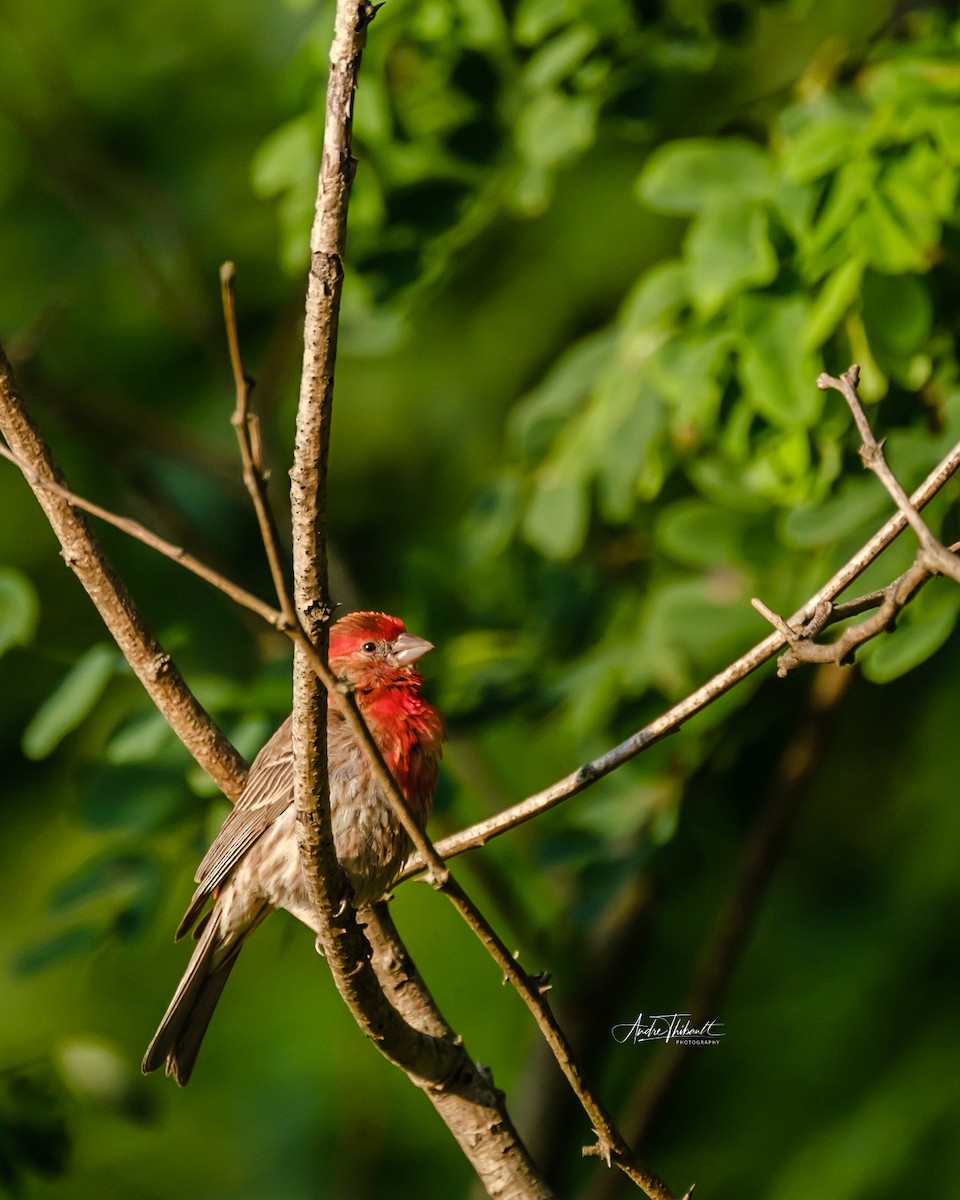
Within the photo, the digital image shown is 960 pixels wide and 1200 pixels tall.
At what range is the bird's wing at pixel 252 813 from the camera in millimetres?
3719

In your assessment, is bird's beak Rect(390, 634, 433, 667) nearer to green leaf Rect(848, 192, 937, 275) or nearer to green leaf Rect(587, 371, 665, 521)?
green leaf Rect(587, 371, 665, 521)

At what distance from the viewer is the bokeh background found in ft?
12.7

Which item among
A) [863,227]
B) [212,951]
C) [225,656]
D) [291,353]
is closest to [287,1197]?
[225,656]

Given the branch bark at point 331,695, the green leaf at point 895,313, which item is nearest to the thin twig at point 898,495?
the branch bark at point 331,695

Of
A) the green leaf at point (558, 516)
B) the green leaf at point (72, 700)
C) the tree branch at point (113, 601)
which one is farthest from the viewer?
the green leaf at point (558, 516)

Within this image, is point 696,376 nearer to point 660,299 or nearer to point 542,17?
point 660,299

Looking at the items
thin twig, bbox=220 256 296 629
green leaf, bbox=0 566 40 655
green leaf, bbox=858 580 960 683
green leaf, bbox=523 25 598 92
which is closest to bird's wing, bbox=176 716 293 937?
green leaf, bbox=0 566 40 655

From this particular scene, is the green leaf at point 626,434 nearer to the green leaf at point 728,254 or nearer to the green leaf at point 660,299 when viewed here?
the green leaf at point 660,299

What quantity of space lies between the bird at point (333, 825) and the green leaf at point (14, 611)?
2.20 feet

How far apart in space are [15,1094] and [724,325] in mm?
2737

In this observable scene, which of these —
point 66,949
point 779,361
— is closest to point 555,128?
point 779,361

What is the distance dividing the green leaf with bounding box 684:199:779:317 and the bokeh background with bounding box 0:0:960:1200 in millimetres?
14

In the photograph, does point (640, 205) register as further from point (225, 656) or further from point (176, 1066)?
point (176, 1066)

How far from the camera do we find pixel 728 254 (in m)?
3.68
